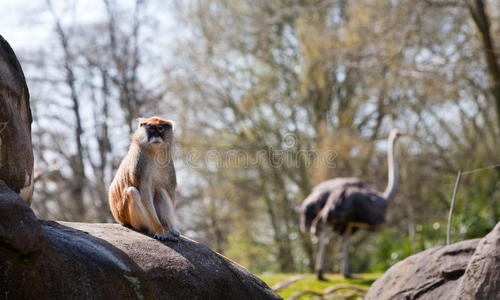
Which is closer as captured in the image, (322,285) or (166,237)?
(166,237)

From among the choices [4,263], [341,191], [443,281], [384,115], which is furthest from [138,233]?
[384,115]

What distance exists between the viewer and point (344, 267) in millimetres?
11602

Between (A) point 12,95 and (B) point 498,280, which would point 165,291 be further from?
(B) point 498,280

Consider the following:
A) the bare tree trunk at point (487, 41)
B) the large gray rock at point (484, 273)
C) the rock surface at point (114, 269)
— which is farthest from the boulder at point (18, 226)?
the bare tree trunk at point (487, 41)

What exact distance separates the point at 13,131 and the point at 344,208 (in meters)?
7.42

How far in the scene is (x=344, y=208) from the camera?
36.2 ft

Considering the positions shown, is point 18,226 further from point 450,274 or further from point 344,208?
point 344,208

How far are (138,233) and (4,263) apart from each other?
1.72m

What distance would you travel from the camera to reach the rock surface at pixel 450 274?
5.27 meters

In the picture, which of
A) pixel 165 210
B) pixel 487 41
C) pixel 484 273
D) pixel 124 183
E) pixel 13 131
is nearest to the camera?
pixel 13 131

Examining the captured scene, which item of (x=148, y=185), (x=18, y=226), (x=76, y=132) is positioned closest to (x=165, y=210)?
(x=148, y=185)

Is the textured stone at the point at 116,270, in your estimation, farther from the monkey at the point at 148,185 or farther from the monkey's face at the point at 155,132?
the monkey's face at the point at 155,132

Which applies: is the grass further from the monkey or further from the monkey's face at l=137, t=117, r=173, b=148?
the monkey's face at l=137, t=117, r=173, b=148

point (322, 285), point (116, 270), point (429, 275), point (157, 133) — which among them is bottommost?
point (322, 285)
